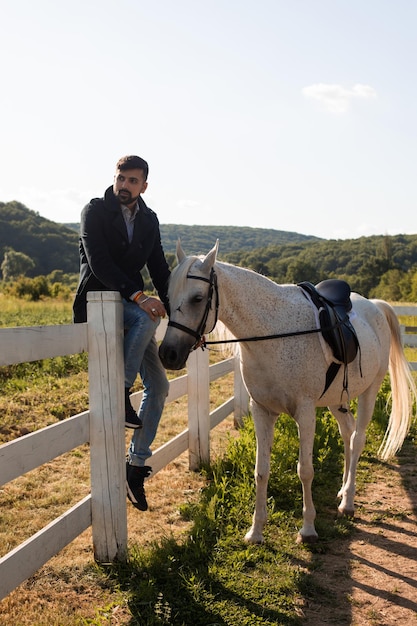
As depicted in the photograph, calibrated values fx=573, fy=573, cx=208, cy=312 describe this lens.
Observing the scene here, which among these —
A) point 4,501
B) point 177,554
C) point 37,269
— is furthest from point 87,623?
point 37,269

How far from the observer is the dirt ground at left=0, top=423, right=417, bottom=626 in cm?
308

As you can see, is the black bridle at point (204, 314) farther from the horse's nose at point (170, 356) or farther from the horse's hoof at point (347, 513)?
the horse's hoof at point (347, 513)

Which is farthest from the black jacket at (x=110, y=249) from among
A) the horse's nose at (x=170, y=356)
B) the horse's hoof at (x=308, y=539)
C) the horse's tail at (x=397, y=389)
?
the horse's tail at (x=397, y=389)

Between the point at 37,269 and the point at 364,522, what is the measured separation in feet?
346

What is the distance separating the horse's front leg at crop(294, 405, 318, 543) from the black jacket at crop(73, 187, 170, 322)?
1236mm

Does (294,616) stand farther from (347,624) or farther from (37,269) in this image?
(37,269)

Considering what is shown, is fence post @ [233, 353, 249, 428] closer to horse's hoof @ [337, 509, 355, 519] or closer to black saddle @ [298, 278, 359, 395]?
horse's hoof @ [337, 509, 355, 519]

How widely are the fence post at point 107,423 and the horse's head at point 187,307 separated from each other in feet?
1.04

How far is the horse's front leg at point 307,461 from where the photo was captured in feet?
12.9

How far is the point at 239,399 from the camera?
7.54 metres

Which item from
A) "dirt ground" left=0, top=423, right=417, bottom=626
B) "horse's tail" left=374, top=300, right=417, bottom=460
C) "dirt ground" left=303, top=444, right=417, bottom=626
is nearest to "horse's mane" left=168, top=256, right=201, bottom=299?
"dirt ground" left=0, top=423, right=417, bottom=626

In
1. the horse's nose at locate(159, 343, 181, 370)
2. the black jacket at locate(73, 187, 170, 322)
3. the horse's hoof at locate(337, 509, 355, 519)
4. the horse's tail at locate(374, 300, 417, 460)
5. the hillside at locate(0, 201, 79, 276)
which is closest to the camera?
the horse's nose at locate(159, 343, 181, 370)

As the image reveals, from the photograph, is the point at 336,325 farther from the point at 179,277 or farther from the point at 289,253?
the point at 289,253

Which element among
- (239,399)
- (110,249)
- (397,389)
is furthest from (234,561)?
(239,399)
